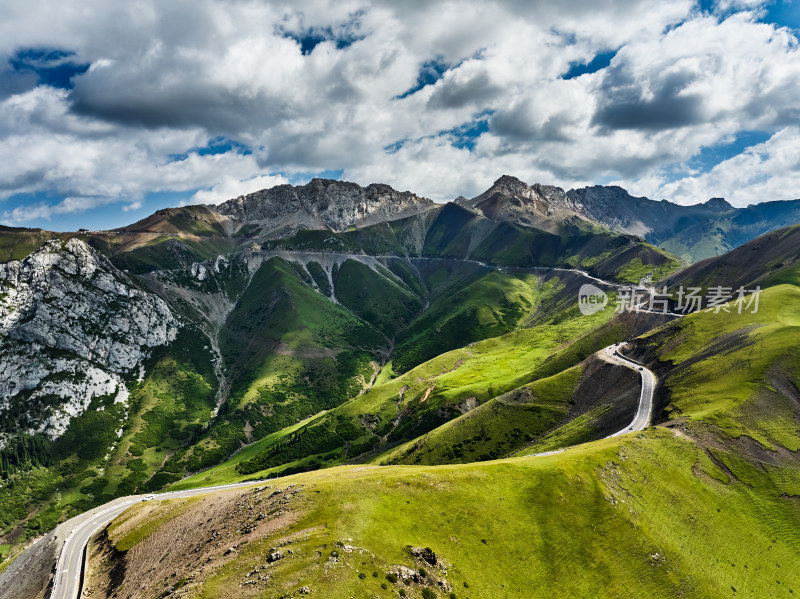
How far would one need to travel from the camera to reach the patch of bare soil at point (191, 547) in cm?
5267

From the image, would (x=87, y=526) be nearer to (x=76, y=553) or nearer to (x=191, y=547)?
(x=76, y=553)

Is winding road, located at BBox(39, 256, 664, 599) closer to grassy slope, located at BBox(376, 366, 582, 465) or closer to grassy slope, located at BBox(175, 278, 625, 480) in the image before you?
grassy slope, located at BBox(376, 366, 582, 465)

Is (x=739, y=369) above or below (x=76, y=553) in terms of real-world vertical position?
above

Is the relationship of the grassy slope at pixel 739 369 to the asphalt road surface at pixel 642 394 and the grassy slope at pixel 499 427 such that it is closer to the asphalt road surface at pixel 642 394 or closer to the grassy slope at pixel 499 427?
the asphalt road surface at pixel 642 394

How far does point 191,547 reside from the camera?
63.5m

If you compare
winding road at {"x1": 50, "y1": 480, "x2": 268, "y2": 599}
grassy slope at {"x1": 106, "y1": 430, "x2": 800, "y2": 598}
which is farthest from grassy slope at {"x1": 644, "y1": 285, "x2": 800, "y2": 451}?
winding road at {"x1": 50, "y1": 480, "x2": 268, "y2": 599}

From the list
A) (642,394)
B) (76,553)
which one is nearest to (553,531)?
(642,394)

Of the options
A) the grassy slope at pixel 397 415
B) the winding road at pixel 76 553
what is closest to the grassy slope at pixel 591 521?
the winding road at pixel 76 553

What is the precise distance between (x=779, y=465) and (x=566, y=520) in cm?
4650

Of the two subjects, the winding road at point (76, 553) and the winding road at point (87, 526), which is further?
the winding road at point (87, 526)

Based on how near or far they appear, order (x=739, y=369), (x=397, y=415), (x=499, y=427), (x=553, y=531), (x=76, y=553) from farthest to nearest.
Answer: (x=397, y=415) < (x=499, y=427) < (x=739, y=369) < (x=76, y=553) < (x=553, y=531)

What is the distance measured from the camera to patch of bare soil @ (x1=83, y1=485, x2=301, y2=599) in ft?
173

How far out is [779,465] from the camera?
2825 inches

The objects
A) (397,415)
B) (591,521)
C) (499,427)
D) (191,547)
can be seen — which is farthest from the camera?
(397,415)
